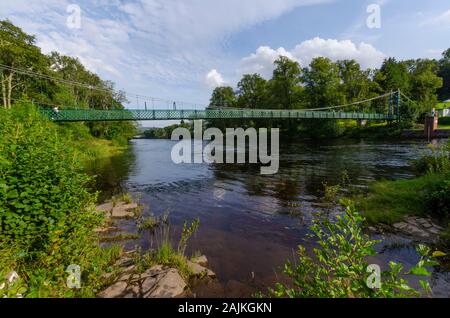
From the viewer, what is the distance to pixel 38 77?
30.7 m

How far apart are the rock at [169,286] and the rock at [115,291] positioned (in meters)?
0.43

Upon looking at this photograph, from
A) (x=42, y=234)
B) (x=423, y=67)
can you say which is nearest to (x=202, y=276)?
(x=42, y=234)

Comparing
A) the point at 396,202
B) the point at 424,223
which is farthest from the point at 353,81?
the point at 424,223

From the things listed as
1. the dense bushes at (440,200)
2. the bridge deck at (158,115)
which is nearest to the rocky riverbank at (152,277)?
the dense bushes at (440,200)

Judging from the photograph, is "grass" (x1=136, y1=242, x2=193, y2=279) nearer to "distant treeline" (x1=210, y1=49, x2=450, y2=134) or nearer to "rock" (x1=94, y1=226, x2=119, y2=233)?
"rock" (x1=94, y1=226, x2=119, y2=233)

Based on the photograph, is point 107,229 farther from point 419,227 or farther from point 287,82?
point 287,82

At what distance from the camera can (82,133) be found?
2934 centimetres

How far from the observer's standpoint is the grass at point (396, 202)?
7.30 meters

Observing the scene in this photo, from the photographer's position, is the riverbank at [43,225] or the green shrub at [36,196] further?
the green shrub at [36,196]

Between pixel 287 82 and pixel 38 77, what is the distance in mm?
46251

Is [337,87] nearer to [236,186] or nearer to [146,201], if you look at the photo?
[236,186]

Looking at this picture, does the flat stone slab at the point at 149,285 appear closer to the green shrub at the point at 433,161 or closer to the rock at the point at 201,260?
the rock at the point at 201,260

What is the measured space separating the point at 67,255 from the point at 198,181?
10.9 m

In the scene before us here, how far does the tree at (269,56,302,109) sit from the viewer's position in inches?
2207
